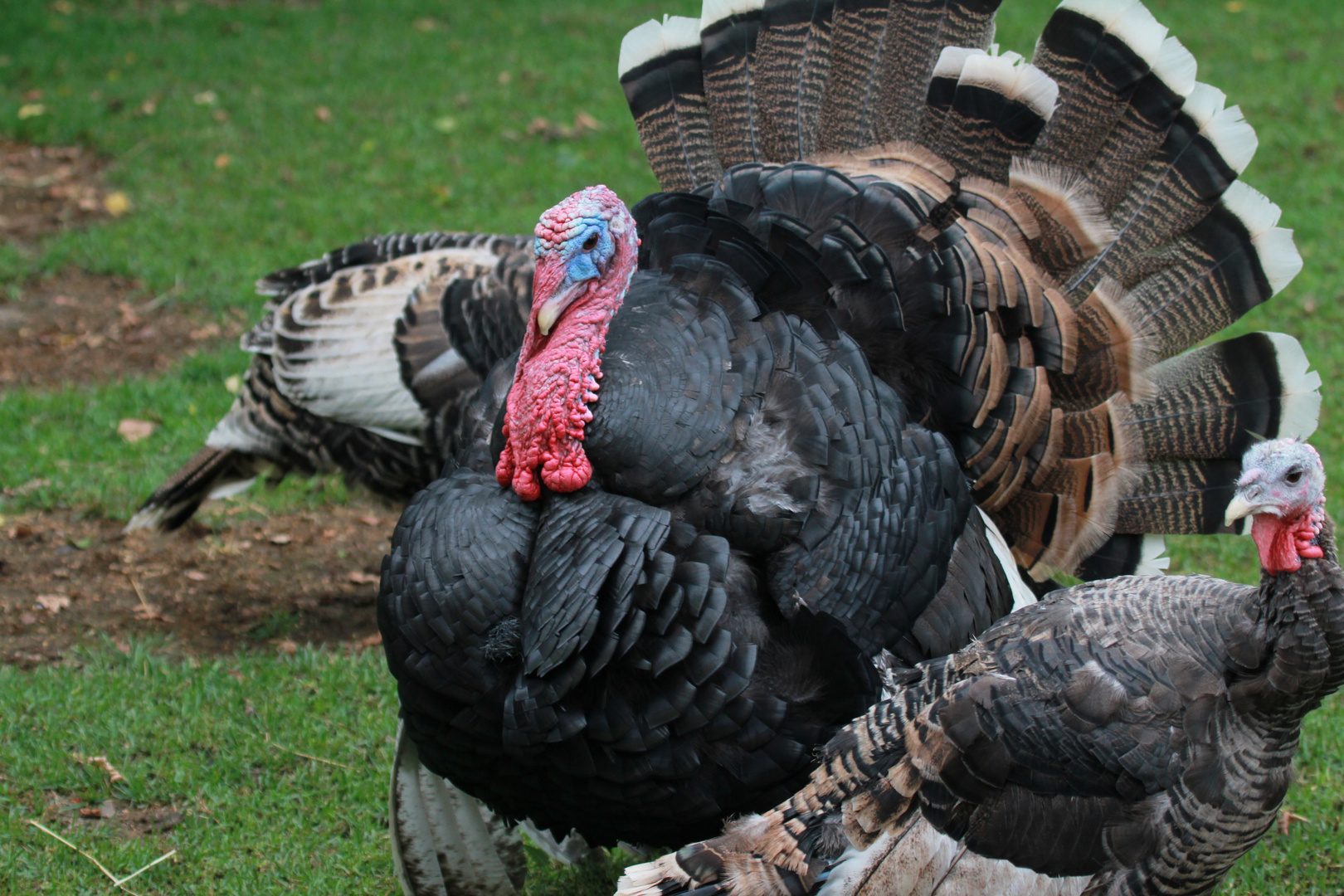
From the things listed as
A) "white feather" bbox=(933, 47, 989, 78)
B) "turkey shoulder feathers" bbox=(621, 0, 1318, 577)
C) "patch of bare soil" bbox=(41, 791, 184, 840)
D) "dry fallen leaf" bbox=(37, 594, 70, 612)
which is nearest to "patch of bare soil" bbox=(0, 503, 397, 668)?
"dry fallen leaf" bbox=(37, 594, 70, 612)

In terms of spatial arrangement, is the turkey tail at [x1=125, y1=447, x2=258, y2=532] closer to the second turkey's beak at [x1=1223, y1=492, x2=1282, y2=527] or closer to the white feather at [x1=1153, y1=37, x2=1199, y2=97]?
the white feather at [x1=1153, y1=37, x2=1199, y2=97]

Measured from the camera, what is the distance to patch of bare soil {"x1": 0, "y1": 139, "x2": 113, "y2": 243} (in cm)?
799

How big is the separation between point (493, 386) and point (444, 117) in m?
6.53

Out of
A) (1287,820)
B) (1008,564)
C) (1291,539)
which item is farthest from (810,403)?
(1287,820)

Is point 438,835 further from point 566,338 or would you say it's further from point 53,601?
point 53,601

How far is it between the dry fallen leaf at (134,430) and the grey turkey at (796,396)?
1491 mm

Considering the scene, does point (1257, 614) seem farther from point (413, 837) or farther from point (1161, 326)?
point (413, 837)

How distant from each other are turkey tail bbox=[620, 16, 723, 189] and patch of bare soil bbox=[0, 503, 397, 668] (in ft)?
6.94

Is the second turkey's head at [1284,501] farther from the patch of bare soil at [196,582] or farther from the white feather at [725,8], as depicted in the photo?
the patch of bare soil at [196,582]

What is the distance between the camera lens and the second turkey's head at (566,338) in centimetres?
292

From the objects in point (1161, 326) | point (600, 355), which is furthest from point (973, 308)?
point (600, 355)

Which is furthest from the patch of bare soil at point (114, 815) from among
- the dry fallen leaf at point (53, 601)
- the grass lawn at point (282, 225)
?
the dry fallen leaf at point (53, 601)

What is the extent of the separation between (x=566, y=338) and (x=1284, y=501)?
1575 mm

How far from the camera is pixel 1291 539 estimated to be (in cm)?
272
